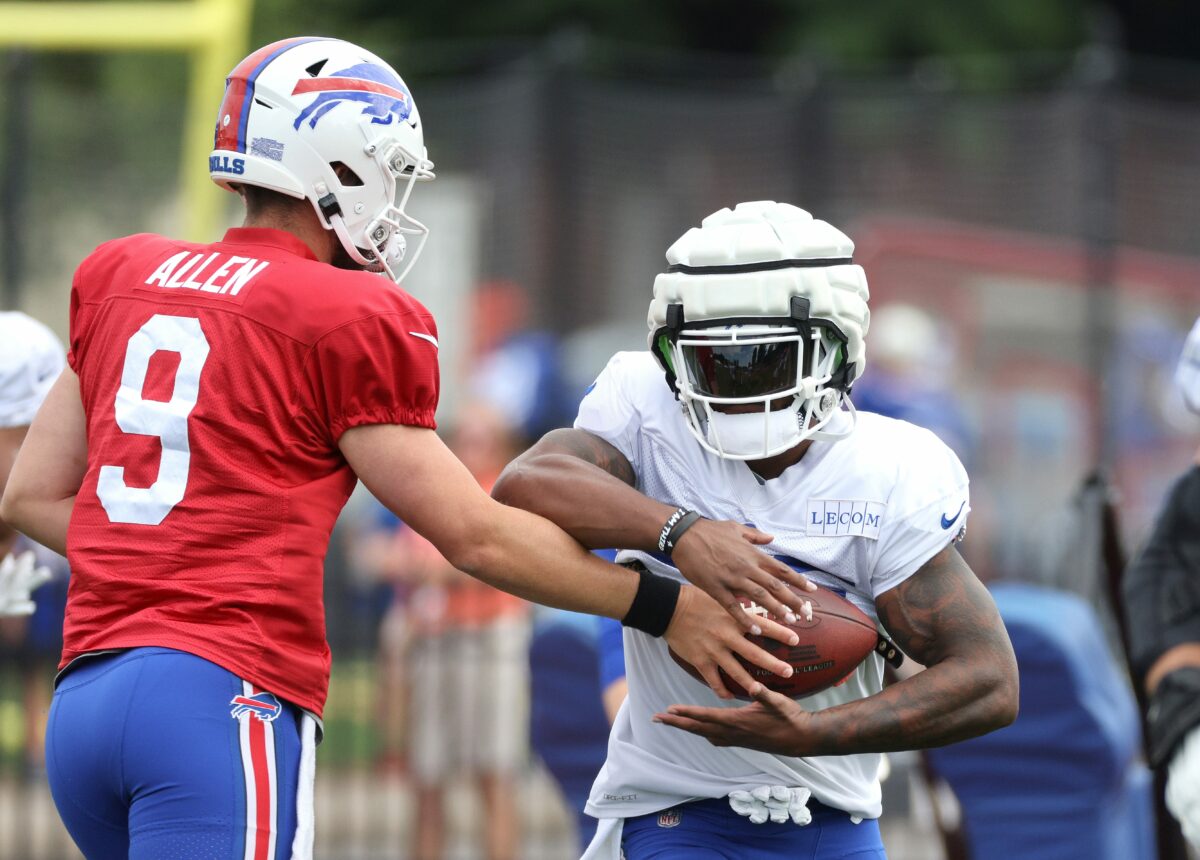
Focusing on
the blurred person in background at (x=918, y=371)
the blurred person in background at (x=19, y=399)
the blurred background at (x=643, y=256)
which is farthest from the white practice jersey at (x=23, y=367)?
the blurred person in background at (x=918, y=371)

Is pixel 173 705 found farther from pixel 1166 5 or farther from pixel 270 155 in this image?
pixel 1166 5

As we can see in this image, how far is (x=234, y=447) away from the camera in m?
3.11

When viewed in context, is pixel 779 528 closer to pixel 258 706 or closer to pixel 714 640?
pixel 714 640

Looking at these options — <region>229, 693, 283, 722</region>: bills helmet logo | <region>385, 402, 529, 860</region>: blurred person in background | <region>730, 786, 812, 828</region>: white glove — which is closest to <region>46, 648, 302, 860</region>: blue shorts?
<region>229, 693, 283, 722</region>: bills helmet logo

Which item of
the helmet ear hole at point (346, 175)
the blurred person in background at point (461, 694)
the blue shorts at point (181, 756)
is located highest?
the helmet ear hole at point (346, 175)

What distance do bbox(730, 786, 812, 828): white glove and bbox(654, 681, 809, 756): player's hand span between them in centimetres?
21

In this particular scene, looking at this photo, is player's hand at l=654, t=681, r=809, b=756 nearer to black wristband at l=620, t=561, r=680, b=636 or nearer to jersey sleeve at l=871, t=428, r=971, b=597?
black wristband at l=620, t=561, r=680, b=636

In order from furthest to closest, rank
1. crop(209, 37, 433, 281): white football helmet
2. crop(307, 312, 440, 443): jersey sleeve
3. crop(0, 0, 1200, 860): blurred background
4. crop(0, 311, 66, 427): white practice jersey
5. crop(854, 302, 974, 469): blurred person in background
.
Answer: crop(854, 302, 974, 469): blurred person in background
crop(0, 0, 1200, 860): blurred background
crop(0, 311, 66, 427): white practice jersey
crop(209, 37, 433, 281): white football helmet
crop(307, 312, 440, 443): jersey sleeve

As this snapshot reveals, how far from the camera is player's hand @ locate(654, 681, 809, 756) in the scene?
314 cm

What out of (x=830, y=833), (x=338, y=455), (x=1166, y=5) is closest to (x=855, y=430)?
(x=830, y=833)

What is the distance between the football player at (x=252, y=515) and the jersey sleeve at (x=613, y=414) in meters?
0.31

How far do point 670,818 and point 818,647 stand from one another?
511 millimetres

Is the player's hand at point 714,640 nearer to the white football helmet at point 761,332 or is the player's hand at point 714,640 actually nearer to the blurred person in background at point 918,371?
the white football helmet at point 761,332

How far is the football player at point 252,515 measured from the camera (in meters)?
3.03
